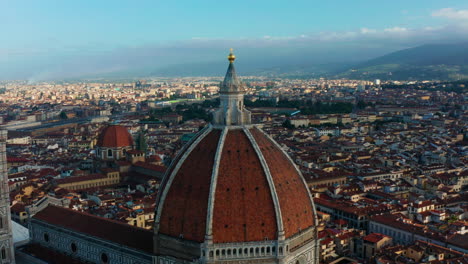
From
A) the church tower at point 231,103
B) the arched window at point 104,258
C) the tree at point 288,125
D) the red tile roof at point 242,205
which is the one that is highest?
the church tower at point 231,103

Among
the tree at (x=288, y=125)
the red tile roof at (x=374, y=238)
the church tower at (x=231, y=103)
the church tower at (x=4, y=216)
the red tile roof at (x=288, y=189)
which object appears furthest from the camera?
the tree at (x=288, y=125)

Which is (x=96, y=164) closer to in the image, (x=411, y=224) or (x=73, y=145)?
(x=73, y=145)

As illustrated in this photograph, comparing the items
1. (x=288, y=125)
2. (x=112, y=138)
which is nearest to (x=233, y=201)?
(x=112, y=138)

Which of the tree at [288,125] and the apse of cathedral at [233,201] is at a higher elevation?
the apse of cathedral at [233,201]

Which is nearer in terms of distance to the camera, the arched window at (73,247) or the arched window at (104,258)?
the arched window at (104,258)

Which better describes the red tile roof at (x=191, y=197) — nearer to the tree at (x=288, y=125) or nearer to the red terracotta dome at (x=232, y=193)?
the red terracotta dome at (x=232, y=193)

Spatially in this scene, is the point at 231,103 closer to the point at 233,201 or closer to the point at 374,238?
the point at 233,201

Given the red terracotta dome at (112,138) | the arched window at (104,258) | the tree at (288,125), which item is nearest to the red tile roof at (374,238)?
the arched window at (104,258)

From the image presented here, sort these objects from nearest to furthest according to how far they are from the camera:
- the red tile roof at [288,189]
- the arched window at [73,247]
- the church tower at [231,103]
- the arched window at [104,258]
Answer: the red tile roof at [288,189] → the church tower at [231,103] → the arched window at [104,258] → the arched window at [73,247]

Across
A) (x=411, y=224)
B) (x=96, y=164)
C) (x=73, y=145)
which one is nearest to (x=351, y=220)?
(x=411, y=224)

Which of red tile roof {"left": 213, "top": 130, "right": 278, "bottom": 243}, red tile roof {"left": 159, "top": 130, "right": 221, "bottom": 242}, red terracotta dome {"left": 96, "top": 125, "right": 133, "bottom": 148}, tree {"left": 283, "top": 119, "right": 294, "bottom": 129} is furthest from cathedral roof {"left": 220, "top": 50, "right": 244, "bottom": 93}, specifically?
tree {"left": 283, "top": 119, "right": 294, "bottom": 129}

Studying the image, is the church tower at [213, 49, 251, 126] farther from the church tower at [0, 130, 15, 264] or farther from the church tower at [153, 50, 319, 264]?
the church tower at [0, 130, 15, 264]
